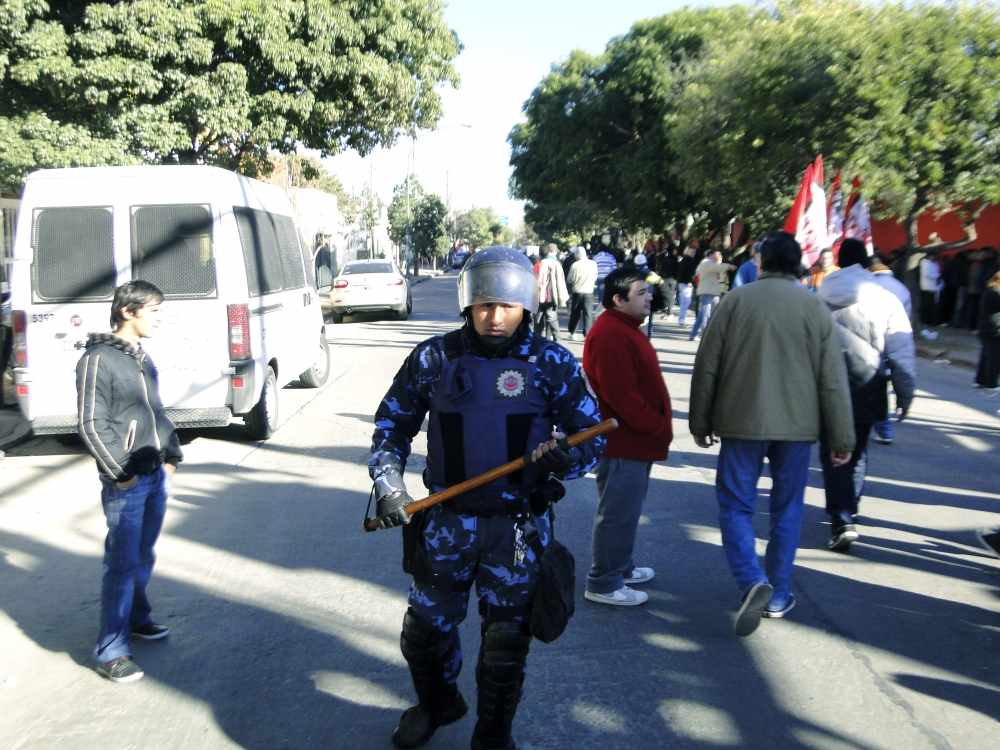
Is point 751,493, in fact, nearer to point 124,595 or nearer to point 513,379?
point 513,379

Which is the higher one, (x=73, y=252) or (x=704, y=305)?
(x=73, y=252)

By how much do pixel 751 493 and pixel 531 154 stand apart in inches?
1427

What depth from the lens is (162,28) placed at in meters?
13.6

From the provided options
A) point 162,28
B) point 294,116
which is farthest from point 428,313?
Answer: point 162,28

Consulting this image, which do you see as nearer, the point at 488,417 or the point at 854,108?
the point at 488,417

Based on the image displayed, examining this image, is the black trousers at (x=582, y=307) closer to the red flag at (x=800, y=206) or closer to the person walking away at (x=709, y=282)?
the person walking away at (x=709, y=282)

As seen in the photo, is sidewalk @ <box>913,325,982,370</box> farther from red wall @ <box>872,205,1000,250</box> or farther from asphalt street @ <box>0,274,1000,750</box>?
asphalt street @ <box>0,274,1000,750</box>

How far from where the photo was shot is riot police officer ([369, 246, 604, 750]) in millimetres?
2992

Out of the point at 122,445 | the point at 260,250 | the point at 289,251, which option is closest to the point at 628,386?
the point at 122,445

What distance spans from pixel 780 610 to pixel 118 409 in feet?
10.4

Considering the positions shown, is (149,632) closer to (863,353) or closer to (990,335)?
(863,353)

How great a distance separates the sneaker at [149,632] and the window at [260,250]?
4.22 metres

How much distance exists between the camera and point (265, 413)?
8719 mm

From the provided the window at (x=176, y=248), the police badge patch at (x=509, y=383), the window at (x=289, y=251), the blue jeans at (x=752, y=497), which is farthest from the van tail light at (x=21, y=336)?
the police badge patch at (x=509, y=383)
